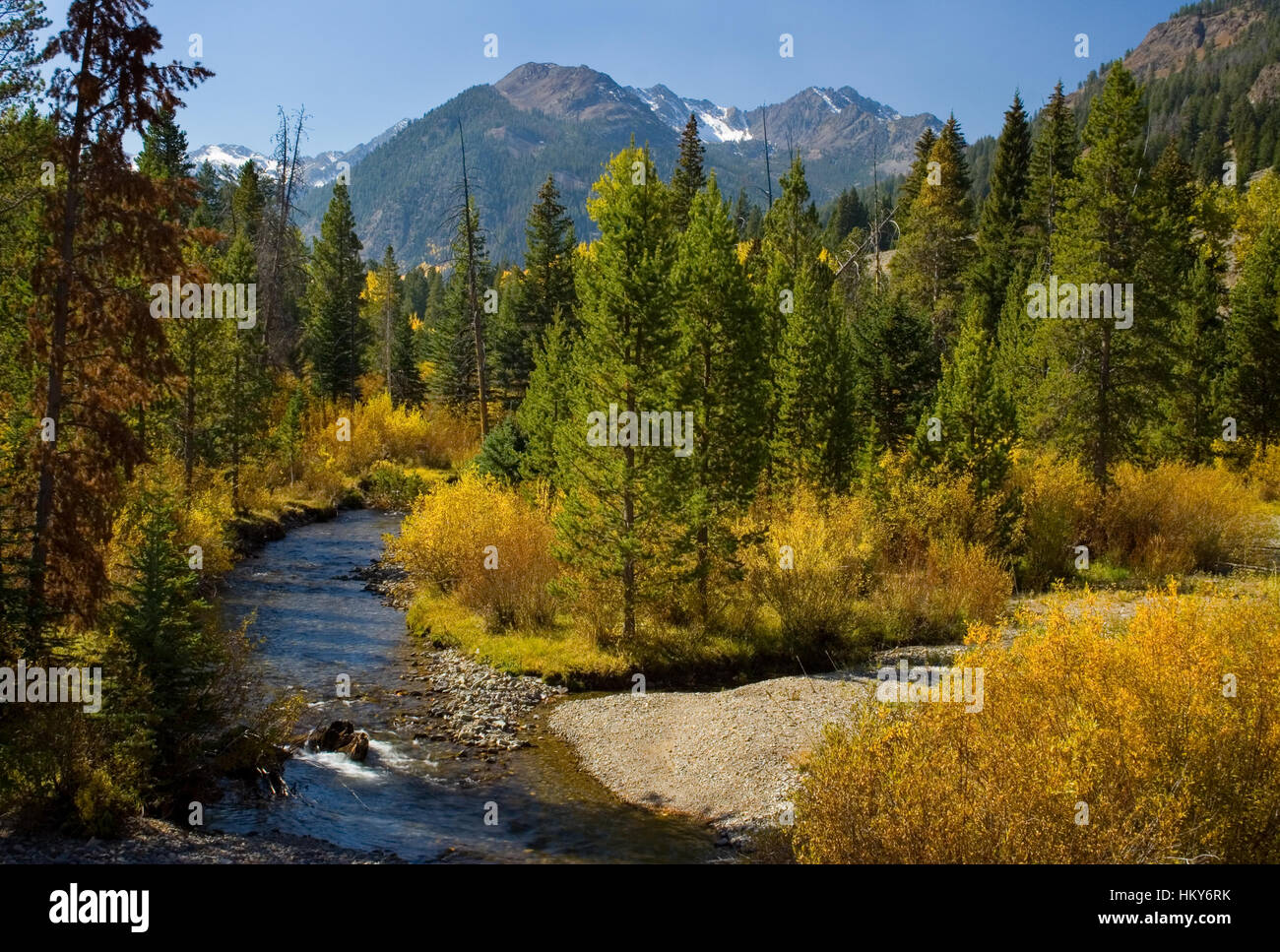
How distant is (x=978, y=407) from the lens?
22.6 metres

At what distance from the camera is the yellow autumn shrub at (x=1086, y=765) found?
21.1ft

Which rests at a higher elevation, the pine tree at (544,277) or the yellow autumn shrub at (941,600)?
the pine tree at (544,277)

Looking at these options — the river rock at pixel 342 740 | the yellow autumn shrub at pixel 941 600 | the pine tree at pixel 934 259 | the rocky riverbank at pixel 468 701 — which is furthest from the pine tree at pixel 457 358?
the river rock at pixel 342 740

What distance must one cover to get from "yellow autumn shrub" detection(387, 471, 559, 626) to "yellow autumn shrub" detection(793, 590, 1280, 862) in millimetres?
12582

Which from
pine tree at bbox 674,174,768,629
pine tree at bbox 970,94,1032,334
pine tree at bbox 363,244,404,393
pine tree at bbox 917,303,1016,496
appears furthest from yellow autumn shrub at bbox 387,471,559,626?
pine tree at bbox 970,94,1032,334

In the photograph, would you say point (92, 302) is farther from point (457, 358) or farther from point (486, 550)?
point (457, 358)

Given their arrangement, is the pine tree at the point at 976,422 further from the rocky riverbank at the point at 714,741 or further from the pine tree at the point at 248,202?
the pine tree at the point at 248,202

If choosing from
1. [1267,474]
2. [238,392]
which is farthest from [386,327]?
[1267,474]

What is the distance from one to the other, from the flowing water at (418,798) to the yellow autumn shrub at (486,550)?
2.81 m

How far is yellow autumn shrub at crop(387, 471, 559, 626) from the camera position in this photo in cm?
2048
